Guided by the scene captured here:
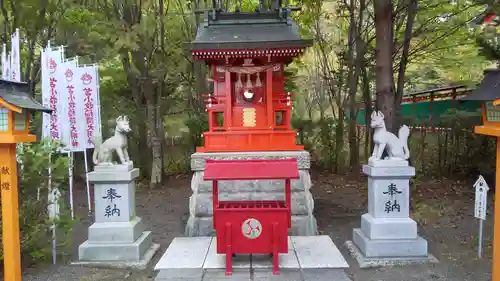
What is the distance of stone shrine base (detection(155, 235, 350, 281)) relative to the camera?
18.9 ft

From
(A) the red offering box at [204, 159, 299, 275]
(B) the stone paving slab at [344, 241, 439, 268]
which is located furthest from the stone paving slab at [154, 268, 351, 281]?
(B) the stone paving slab at [344, 241, 439, 268]

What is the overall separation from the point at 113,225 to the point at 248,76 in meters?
5.31

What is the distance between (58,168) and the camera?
6406mm

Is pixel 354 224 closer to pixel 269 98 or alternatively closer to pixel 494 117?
pixel 269 98

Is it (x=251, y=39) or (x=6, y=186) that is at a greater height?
(x=251, y=39)

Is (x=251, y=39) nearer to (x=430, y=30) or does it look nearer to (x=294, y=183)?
(x=294, y=183)

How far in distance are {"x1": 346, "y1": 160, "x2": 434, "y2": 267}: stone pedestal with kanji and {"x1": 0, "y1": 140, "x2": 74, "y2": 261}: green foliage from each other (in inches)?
201

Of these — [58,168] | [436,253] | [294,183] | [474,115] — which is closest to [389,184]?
[436,253]

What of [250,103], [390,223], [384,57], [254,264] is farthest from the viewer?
[250,103]

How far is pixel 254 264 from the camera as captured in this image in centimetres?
615

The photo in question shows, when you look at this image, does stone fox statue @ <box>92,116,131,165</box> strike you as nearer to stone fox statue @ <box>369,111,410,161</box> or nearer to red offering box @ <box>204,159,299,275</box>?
red offering box @ <box>204,159,299,275</box>

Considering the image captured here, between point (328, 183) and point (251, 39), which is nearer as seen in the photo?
point (251, 39)

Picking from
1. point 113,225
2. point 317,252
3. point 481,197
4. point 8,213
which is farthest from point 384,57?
point 8,213

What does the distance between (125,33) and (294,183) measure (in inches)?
225
